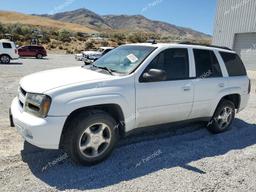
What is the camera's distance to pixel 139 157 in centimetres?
450

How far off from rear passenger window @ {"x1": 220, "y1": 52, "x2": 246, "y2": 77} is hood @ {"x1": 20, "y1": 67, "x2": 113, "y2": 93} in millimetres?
2947

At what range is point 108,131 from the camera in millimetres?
4203

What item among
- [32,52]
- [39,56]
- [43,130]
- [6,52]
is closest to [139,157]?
[43,130]

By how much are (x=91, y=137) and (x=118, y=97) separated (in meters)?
0.69

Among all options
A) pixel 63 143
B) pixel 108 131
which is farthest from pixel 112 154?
pixel 63 143

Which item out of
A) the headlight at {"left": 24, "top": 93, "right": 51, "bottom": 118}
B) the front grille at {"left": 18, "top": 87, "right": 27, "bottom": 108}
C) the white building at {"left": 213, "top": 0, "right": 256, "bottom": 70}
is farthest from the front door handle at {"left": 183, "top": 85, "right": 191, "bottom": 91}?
the white building at {"left": 213, "top": 0, "right": 256, "bottom": 70}

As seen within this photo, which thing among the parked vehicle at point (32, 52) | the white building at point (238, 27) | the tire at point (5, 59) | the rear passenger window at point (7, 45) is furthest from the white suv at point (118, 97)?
the parked vehicle at point (32, 52)

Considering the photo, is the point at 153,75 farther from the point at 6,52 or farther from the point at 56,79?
the point at 6,52

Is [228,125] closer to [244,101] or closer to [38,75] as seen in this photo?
[244,101]

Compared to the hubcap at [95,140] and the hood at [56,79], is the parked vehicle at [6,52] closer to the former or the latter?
the hood at [56,79]

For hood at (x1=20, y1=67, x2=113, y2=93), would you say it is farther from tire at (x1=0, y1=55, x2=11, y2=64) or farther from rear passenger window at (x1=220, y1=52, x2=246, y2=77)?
tire at (x1=0, y1=55, x2=11, y2=64)

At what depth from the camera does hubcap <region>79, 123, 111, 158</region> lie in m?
4.02

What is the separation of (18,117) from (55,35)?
54.0m

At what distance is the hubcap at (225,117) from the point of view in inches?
234
